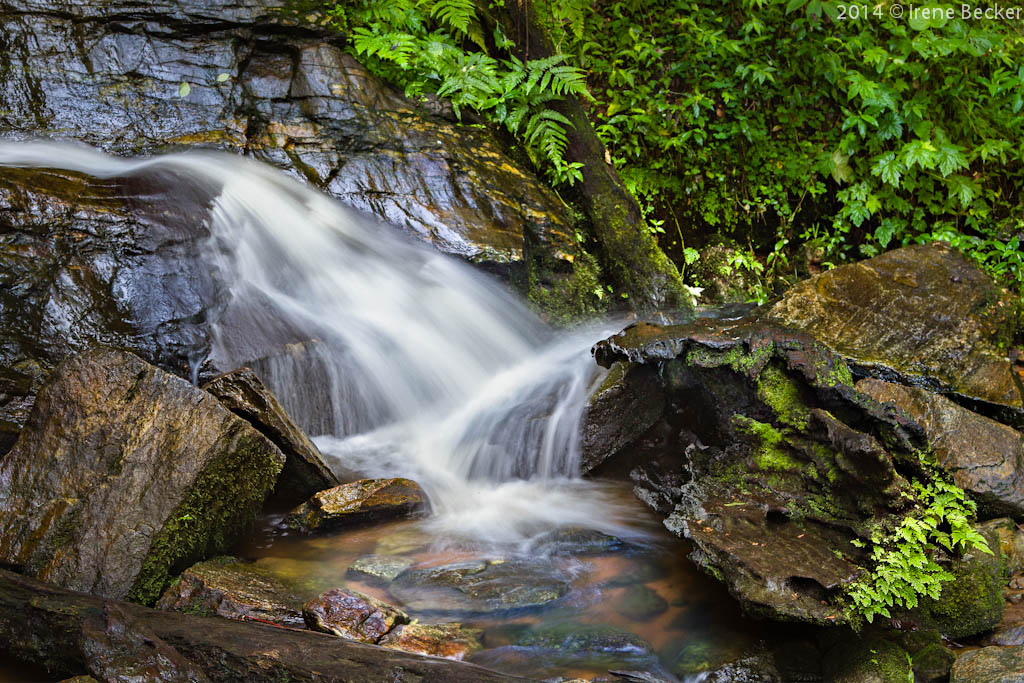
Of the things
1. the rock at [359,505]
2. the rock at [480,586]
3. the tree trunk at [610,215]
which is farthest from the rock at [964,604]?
the tree trunk at [610,215]

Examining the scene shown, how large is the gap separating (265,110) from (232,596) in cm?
467

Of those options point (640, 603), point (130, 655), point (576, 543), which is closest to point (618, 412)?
point (576, 543)

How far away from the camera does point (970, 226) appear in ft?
23.7

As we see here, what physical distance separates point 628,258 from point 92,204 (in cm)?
425

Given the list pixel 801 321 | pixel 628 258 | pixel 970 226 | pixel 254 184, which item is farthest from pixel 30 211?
pixel 970 226

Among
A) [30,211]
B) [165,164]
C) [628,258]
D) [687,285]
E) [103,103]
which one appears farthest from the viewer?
[687,285]

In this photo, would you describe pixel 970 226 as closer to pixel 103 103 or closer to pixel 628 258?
pixel 628 258

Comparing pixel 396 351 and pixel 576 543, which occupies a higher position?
pixel 396 351

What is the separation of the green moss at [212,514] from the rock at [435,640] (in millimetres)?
1051

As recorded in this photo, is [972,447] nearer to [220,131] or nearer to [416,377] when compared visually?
[416,377]

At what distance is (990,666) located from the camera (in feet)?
9.39

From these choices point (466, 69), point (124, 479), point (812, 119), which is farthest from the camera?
point (812, 119)

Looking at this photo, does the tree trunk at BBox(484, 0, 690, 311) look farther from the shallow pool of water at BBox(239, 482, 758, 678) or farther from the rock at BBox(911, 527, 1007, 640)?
the rock at BBox(911, 527, 1007, 640)

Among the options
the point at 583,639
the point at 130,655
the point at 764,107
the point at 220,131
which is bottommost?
the point at 583,639
